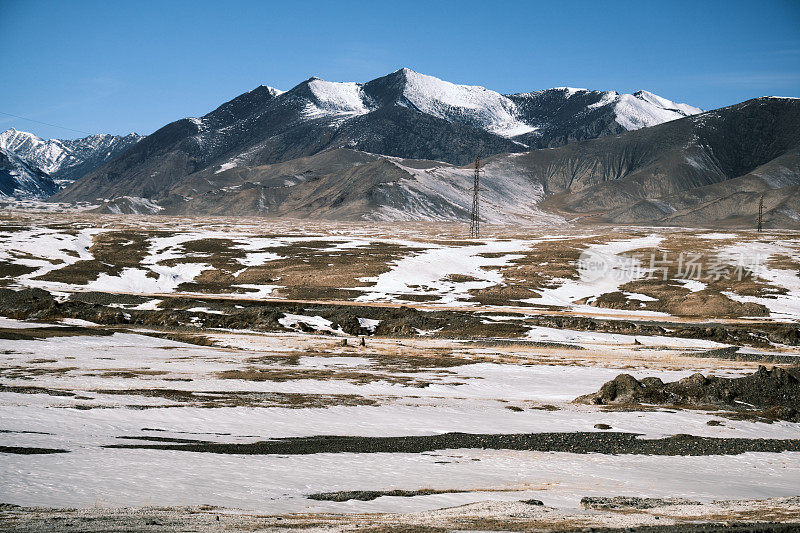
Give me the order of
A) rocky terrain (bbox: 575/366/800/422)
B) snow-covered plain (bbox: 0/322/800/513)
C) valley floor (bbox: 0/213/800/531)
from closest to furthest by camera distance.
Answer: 1. valley floor (bbox: 0/213/800/531)
2. snow-covered plain (bbox: 0/322/800/513)
3. rocky terrain (bbox: 575/366/800/422)

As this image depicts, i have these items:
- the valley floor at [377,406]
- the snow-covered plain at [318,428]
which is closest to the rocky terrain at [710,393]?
the valley floor at [377,406]

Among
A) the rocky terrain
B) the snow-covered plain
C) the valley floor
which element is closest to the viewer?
the valley floor

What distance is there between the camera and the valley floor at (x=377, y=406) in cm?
2056

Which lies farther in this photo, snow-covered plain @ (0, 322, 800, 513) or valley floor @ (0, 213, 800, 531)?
snow-covered plain @ (0, 322, 800, 513)

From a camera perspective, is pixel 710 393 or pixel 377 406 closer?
pixel 377 406

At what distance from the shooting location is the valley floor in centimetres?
2056

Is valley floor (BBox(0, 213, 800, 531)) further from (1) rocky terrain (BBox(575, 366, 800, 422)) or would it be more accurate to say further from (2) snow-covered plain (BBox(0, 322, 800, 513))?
(1) rocky terrain (BBox(575, 366, 800, 422))

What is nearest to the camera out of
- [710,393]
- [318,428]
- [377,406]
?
[318,428]

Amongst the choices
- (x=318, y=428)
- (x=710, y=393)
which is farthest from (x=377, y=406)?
(x=710, y=393)

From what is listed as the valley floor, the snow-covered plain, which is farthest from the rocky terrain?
the snow-covered plain

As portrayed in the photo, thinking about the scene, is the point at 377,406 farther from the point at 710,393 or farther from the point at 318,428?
the point at 710,393

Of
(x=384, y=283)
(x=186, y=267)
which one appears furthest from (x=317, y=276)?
(x=186, y=267)

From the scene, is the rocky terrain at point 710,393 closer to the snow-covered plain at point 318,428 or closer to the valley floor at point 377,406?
the valley floor at point 377,406

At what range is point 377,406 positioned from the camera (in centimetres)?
3662
